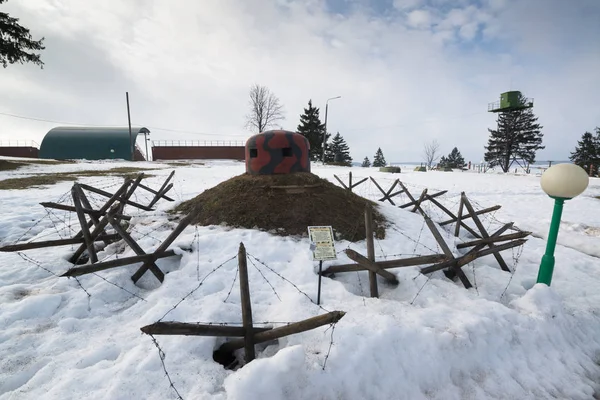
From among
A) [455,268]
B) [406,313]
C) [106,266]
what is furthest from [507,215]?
[106,266]

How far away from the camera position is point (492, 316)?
390cm

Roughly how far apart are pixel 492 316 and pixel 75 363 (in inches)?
219

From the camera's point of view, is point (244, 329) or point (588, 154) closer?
point (244, 329)

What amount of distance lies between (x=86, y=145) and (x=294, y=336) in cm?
5104

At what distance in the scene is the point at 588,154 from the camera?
35.9m

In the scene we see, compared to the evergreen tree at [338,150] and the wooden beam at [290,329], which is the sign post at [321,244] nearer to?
the wooden beam at [290,329]

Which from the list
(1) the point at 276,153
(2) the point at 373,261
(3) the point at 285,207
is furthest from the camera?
(1) the point at 276,153

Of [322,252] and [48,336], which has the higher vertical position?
[322,252]

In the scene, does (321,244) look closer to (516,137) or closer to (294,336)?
(294,336)

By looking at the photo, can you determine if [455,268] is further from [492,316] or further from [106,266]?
[106,266]

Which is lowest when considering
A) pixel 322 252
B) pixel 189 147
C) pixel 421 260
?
pixel 421 260

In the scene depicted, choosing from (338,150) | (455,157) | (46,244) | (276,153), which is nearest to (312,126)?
(338,150)

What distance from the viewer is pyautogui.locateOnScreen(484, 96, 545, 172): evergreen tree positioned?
1563 inches

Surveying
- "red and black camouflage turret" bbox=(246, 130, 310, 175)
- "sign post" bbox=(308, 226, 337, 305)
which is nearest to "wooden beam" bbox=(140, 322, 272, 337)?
"sign post" bbox=(308, 226, 337, 305)
